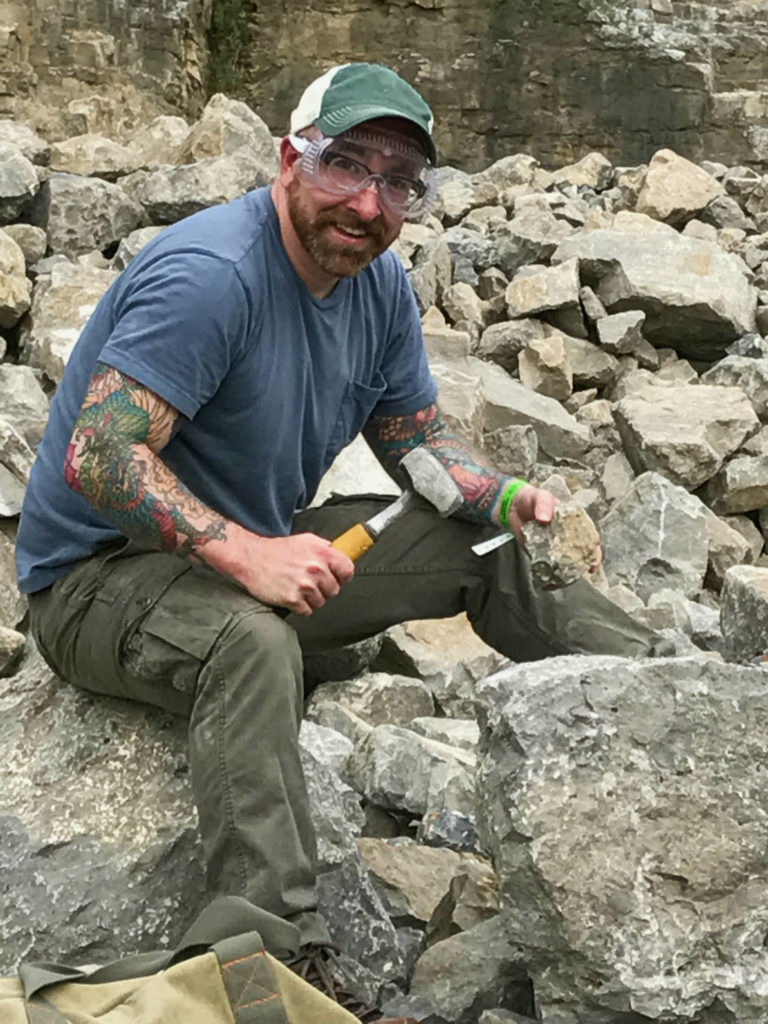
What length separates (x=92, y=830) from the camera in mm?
2744

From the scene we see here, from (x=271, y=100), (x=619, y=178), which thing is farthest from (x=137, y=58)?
(x=619, y=178)

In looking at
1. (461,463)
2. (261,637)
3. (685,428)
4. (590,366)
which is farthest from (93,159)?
(261,637)

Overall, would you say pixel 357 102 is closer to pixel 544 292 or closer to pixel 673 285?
pixel 544 292

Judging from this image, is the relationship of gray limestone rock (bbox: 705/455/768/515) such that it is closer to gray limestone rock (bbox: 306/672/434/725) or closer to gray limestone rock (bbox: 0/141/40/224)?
gray limestone rock (bbox: 306/672/434/725)

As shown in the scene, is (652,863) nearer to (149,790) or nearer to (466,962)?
(466,962)

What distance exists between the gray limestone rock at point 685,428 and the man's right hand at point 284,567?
379 centimetres

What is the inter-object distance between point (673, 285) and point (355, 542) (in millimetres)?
5224

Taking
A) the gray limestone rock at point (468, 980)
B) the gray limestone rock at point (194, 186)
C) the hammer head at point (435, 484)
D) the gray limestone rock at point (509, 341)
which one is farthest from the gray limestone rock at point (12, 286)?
the gray limestone rock at point (468, 980)

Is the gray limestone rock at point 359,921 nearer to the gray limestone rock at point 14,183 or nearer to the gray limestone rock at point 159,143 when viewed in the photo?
the gray limestone rock at point 14,183

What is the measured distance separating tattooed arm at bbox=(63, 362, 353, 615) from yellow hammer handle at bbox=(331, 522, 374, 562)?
0.65ft

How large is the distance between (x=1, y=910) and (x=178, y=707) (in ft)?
1.71

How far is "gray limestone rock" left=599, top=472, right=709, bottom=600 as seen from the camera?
5.32 meters

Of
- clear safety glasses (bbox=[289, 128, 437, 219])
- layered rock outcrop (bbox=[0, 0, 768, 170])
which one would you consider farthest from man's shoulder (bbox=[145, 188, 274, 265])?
layered rock outcrop (bbox=[0, 0, 768, 170])

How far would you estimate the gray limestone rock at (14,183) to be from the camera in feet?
22.8
